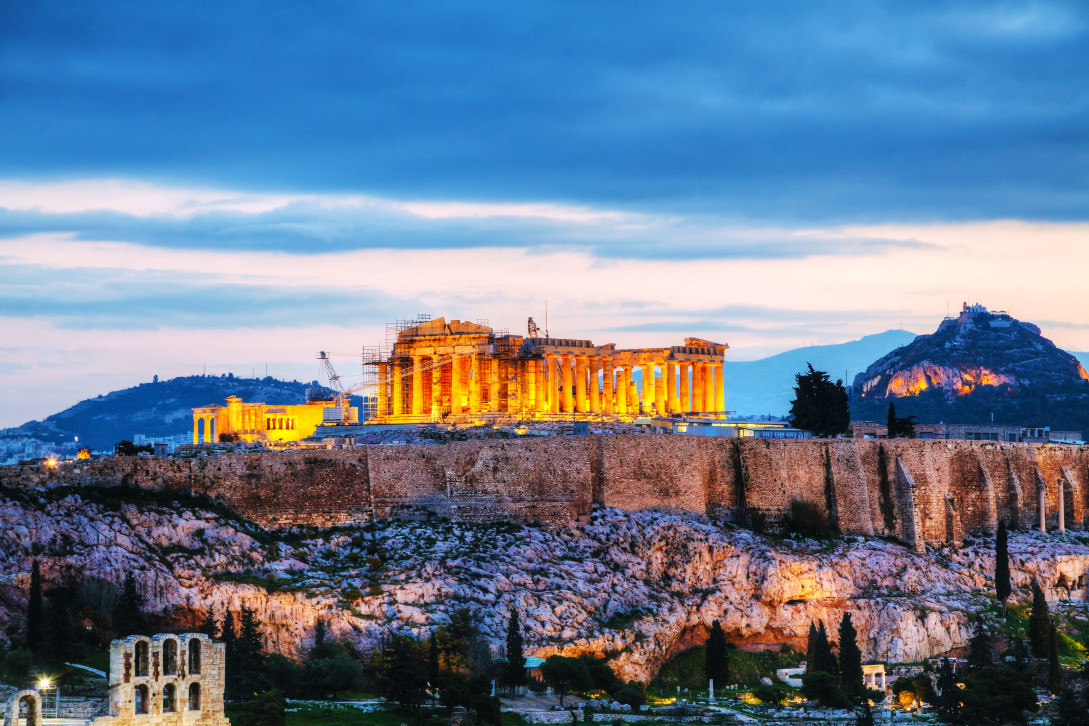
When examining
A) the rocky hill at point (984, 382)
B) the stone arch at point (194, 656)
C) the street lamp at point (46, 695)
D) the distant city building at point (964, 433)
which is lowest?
the street lamp at point (46, 695)

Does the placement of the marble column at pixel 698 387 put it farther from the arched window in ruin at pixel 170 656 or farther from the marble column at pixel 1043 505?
the arched window in ruin at pixel 170 656

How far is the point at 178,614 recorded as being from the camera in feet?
237

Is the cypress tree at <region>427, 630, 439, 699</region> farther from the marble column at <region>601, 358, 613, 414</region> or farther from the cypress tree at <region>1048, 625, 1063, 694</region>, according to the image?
the marble column at <region>601, 358, 613, 414</region>

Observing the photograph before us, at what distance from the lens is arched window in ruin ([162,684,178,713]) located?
58438 mm

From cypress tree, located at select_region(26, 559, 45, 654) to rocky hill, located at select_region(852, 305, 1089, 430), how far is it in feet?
390

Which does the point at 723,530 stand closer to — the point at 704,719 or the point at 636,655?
the point at 636,655

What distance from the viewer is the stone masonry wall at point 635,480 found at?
82.8 metres

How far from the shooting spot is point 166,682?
191 feet

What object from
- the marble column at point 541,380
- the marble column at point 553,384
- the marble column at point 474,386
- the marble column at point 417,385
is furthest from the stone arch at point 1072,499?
the marble column at point 417,385

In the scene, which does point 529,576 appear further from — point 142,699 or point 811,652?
point 142,699

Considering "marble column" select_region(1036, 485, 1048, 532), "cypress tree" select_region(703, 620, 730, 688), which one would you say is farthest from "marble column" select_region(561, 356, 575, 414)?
"cypress tree" select_region(703, 620, 730, 688)

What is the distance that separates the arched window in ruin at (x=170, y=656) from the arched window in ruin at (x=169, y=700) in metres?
0.47

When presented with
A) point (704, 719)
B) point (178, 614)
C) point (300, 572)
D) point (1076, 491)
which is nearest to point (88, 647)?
point (178, 614)

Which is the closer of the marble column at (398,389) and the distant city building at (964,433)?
the marble column at (398,389)
